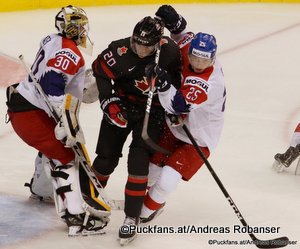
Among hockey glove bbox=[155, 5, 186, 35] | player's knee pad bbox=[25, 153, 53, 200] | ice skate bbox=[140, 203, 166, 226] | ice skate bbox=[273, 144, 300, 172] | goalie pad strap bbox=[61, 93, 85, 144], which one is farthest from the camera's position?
ice skate bbox=[273, 144, 300, 172]

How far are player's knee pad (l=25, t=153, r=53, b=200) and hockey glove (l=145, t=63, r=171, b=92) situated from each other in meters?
0.85

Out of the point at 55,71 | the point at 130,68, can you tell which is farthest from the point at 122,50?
the point at 55,71

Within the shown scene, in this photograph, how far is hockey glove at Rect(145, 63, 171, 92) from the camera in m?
3.85

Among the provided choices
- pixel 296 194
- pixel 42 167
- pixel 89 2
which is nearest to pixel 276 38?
pixel 89 2

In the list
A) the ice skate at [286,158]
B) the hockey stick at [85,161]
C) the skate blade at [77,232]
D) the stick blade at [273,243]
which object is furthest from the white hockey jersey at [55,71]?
the ice skate at [286,158]

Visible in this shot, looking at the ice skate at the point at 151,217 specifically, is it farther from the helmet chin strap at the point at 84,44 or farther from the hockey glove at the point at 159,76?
the helmet chin strap at the point at 84,44

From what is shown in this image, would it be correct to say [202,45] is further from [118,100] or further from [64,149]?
[64,149]

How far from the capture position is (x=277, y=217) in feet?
14.4

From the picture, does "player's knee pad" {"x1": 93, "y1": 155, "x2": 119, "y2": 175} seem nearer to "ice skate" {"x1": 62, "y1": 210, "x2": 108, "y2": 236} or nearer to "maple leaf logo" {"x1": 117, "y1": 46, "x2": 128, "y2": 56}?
"ice skate" {"x1": 62, "y1": 210, "x2": 108, "y2": 236}

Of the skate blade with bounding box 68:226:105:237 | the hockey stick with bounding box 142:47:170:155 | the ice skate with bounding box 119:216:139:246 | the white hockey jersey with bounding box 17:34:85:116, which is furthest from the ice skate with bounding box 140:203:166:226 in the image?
the white hockey jersey with bounding box 17:34:85:116

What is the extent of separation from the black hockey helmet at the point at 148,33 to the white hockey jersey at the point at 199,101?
0.72 feet

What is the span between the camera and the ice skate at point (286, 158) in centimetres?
507

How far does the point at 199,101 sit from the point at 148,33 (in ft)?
1.23

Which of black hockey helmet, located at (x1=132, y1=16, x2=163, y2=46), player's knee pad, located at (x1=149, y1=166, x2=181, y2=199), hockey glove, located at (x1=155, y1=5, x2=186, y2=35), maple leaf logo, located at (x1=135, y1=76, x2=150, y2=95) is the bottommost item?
player's knee pad, located at (x1=149, y1=166, x2=181, y2=199)
